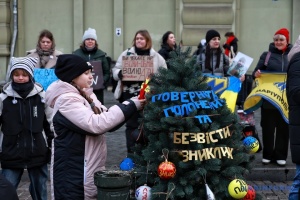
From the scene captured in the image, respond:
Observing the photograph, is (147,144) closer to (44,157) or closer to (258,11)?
(44,157)

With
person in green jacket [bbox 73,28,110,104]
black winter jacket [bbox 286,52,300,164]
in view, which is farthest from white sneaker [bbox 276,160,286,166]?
black winter jacket [bbox 286,52,300,164]

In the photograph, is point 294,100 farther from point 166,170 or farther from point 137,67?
point 137,67

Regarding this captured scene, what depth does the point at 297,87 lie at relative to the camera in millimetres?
4621

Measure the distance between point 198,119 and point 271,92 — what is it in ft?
12.7

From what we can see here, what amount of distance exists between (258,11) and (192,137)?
1305 cm

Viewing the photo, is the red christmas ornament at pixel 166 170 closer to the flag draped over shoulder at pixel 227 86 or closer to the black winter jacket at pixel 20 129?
the black winter jacket at pixel 20 129

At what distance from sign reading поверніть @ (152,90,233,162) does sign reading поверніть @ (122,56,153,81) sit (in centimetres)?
307

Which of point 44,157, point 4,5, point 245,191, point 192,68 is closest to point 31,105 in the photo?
point 44,157

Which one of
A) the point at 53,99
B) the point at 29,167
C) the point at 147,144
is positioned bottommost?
the point at 29,167

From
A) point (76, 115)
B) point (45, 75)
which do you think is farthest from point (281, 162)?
point (76, 115)

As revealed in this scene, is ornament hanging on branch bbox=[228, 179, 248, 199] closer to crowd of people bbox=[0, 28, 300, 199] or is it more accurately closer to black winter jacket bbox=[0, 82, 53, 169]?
crowd of people bbox=[0, 28, 300, 199]

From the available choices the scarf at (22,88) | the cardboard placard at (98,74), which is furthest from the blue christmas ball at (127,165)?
the cardboard placard at (98,74)

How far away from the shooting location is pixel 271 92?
25.4 feet

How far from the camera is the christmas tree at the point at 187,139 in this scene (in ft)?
13.4
